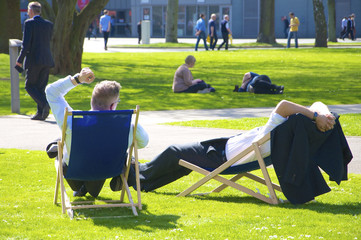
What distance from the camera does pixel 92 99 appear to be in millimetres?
5961

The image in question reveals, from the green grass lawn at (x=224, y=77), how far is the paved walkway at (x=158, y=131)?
3.54 feet

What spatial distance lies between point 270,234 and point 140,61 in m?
23.9

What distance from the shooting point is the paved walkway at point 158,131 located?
9570 mm

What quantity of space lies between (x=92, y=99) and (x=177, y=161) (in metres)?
1.13

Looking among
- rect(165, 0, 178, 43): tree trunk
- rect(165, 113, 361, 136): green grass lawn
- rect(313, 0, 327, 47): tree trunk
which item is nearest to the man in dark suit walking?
rect(165, 113, 361, 136): green grass lawn

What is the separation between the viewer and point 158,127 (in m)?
11.5

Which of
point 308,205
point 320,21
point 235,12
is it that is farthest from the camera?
point 235,12

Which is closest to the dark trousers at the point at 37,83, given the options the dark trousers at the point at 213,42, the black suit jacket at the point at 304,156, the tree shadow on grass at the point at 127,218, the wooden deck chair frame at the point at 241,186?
the wooden deck chair frame at the point at 241,186

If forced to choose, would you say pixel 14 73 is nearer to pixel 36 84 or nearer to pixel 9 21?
pixel 36 84

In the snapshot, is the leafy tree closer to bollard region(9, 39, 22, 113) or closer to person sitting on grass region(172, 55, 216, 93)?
person sitting on grass region(172, 55, 216, 93)

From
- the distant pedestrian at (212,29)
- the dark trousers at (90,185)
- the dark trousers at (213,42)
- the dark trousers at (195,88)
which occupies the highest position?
the distant pedestrian at (212,29)

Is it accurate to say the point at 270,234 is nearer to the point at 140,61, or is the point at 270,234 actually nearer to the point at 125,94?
the point at 125,94

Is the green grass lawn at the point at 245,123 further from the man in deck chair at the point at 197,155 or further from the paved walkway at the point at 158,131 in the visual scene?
the man in deck chair at the point at 197,155

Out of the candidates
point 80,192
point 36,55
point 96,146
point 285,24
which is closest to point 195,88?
point 36,55
